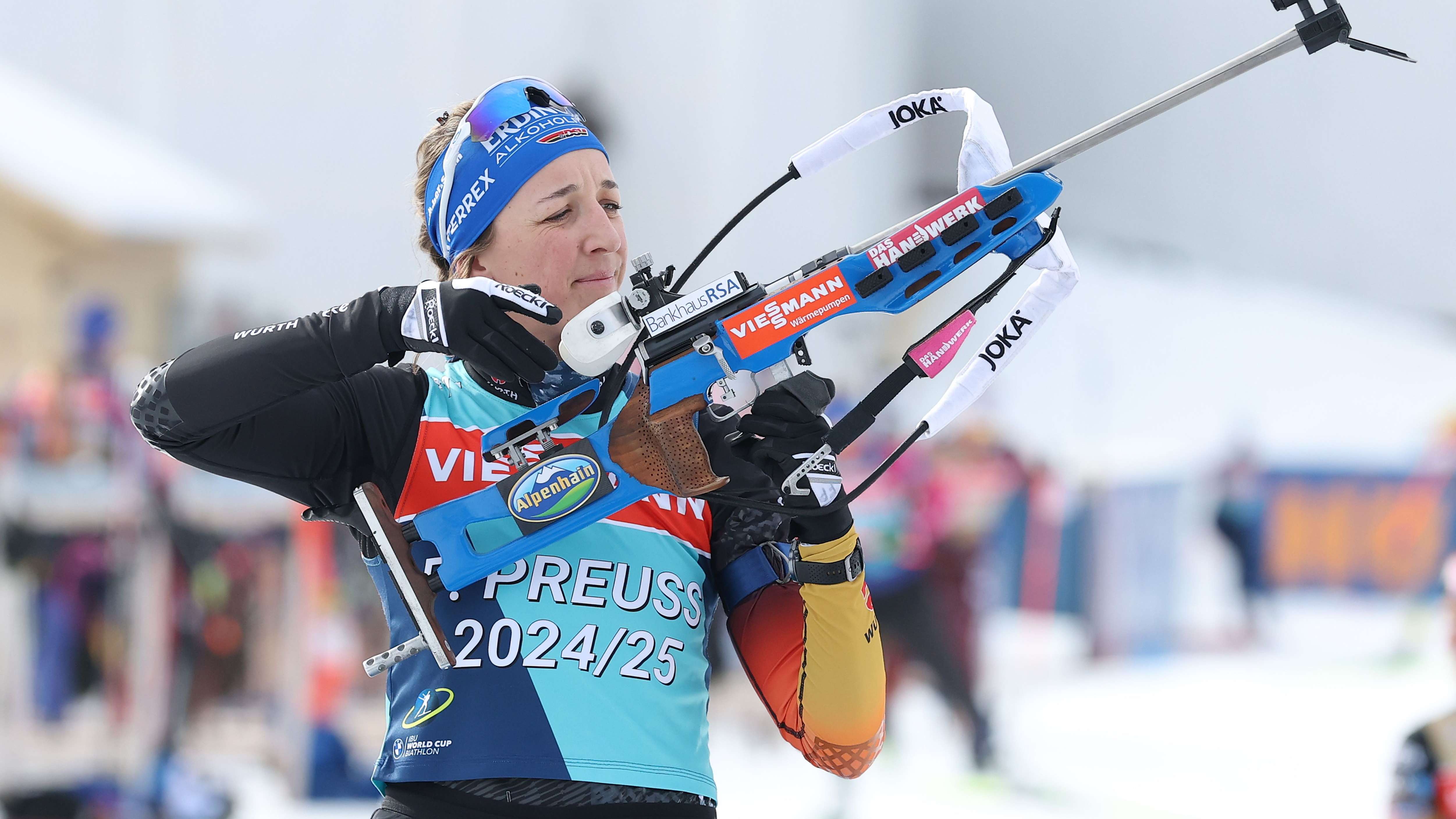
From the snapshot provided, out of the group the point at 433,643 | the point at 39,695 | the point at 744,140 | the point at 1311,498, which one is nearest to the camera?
the point at 433,643

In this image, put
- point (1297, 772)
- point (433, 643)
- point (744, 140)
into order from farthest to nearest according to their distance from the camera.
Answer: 1. point (744, 140)
2. point (1297, 772)
3. point (433, 643)

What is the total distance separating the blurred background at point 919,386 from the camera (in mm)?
4523

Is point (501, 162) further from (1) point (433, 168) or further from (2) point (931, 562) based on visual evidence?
(2) point (931, 562)

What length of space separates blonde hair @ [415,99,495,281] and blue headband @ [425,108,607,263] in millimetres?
28

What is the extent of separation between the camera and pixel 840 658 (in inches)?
43.3

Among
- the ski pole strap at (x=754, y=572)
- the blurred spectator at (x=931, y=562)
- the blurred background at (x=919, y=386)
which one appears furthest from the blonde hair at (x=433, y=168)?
the blurred spectator at (x=931, y=562)

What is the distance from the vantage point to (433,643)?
1.02 m

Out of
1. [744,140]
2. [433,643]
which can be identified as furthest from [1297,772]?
[433,643]

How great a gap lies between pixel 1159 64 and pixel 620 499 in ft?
13.1

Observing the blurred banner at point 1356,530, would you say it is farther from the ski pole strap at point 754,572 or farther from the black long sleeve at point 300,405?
the black long sleeve at point 300,405

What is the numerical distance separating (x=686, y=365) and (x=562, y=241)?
18 centimetres

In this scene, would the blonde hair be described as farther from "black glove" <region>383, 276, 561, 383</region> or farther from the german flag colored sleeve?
the german flag colored sleeve

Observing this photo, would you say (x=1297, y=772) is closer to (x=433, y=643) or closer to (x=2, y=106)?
Answer: (x=433, y=643)

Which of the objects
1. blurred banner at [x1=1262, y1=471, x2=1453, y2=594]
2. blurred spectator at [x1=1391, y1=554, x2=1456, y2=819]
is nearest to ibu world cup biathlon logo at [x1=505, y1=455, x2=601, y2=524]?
blurred spectator at [x1=1391, y1=554, x2=1456, y2=819]
